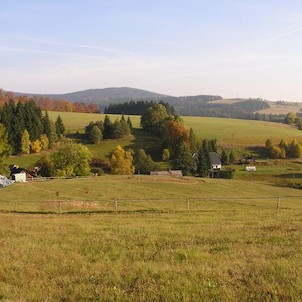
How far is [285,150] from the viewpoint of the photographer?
127125mm

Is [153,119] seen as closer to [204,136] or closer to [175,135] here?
[204,136]

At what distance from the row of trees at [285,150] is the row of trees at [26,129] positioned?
→ 70845 mm

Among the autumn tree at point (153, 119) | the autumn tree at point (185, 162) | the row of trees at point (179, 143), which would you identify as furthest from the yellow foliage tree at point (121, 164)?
the autumn tree at point (153, 119)

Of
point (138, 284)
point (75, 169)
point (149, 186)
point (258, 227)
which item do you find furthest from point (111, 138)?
point (138, 284)

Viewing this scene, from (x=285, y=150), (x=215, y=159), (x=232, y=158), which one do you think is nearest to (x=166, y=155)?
(x=215, y=159)

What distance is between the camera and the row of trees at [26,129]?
4296 inches

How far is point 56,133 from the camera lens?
12394 cm

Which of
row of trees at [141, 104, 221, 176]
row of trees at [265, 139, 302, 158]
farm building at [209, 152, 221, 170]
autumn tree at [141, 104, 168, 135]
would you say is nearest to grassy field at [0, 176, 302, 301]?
row of trees at [141, 104, 221, 176]

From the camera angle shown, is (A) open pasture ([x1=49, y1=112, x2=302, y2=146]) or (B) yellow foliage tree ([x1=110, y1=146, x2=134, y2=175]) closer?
(B) yellow foliage tree ([x1=110, y1=146, x2=134, y2=175])

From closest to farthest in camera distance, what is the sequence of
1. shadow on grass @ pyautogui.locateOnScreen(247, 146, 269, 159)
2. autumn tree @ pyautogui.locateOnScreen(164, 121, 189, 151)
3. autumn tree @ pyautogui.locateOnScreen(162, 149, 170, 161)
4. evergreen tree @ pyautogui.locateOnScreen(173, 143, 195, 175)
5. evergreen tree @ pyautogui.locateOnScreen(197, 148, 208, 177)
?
evergreen tree @ pyautogui.locateOnScreen(197, 148, 208, 177)
evergreen tree @ pyautogui.locateOnScreen(173, 143, 195, 175)
autumn tree @ pyautogui.locateOnScreen(162, 149, 170, 161)
autumn tree @ pyautogui.locateOnScreen(164, 121, 189, 151)
shadow on grass @ pyautogui.locateOnScreen(247, 146, 269, 159)

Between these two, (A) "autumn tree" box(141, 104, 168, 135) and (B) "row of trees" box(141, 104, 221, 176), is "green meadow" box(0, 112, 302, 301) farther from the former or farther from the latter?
(A) "autumn tree" box(141, 104, 168, 135)

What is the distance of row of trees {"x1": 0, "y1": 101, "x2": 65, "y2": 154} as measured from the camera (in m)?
109

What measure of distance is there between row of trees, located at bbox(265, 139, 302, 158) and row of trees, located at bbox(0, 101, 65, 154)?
70845mm

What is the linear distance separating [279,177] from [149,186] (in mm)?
47049
